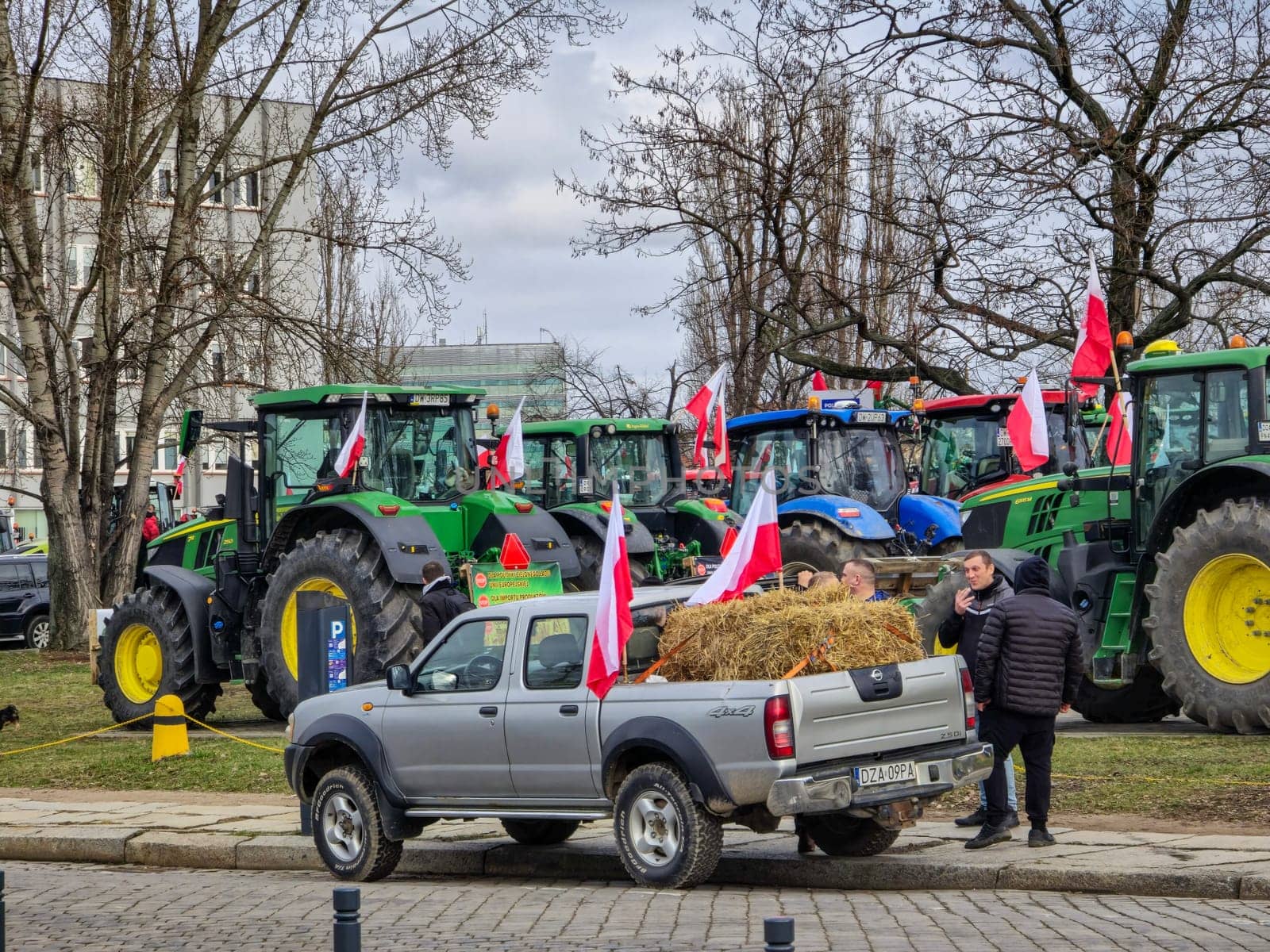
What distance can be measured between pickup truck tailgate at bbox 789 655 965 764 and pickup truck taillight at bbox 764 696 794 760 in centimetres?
5

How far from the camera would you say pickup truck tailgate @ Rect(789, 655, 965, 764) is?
9.44m

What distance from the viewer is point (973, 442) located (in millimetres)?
22891

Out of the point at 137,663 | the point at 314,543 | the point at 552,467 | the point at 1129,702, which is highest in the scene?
the point at 552,467

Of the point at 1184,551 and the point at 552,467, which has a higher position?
the point at 552,467

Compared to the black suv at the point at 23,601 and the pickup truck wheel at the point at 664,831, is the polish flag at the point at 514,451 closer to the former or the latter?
the pickup truck wheel at the point at 664,831

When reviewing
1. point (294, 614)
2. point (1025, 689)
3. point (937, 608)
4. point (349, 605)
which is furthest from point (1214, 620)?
point (294, 614)

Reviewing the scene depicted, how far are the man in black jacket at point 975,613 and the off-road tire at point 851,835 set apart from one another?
74 centimetres

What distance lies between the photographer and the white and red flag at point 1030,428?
60.0 ft

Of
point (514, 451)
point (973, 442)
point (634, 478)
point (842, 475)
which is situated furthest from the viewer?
point (634, 478)

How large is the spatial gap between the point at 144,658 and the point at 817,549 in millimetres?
7743

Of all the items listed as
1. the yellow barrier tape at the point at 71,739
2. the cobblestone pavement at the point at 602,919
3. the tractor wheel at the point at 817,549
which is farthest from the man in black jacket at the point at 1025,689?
the yellow barrier tape at the point at 71,739

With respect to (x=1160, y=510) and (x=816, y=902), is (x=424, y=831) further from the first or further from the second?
(x=1160, y=510)

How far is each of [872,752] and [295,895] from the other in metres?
3.62

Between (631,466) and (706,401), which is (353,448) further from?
(706,401)
